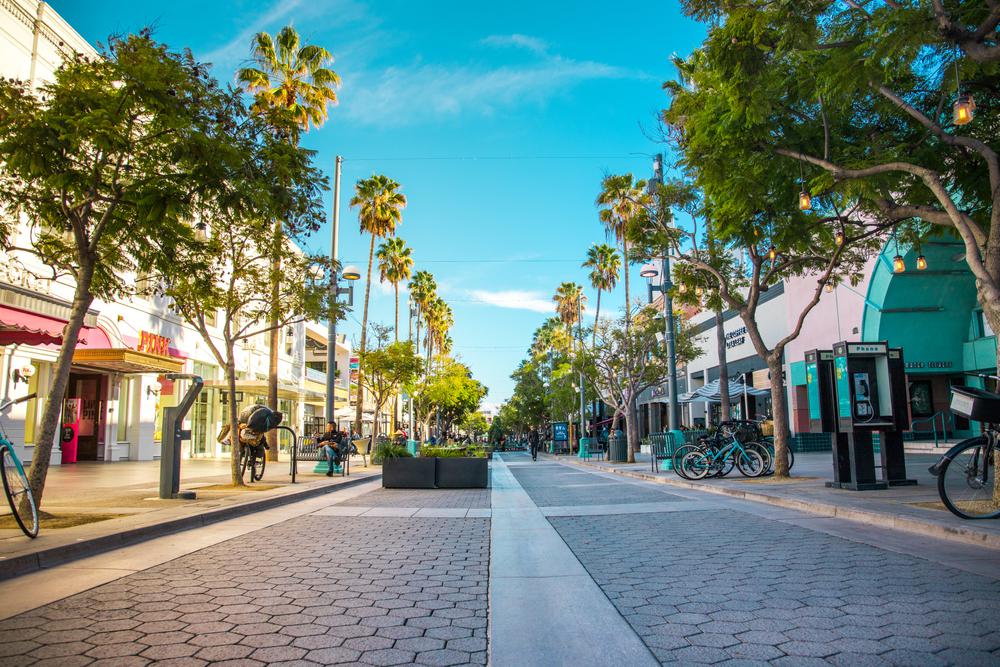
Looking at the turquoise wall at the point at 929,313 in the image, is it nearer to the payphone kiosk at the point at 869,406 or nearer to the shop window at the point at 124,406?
the payphone kiosk at the point at 869,406

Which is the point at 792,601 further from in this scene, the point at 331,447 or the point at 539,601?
the point at 331,447

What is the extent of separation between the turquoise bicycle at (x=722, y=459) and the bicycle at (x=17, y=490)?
499 inches

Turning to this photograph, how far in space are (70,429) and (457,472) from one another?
1604cm

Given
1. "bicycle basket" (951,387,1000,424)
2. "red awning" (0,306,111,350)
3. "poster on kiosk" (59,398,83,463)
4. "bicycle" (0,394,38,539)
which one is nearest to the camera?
"bicycle" (0,394,38,539)

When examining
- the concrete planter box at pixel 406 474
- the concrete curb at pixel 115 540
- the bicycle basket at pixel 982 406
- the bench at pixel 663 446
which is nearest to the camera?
the concrete curb at pixel 115 540

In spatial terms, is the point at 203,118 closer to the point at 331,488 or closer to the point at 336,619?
the point at 336,619

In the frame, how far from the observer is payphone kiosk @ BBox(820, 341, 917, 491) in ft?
38.1

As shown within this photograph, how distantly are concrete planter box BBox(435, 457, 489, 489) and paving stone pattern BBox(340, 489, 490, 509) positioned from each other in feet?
1.21

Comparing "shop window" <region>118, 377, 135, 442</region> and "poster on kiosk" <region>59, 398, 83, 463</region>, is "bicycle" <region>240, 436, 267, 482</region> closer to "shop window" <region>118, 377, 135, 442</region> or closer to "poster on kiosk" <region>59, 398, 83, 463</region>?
"poster on kiosk" <region>59, 398, 83, 463</region>

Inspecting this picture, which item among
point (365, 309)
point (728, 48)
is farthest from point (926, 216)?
point (365, 309)

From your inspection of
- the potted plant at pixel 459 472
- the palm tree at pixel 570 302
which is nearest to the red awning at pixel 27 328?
the potted plant at pixel 459 472

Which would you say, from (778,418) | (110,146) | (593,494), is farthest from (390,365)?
(110,146)

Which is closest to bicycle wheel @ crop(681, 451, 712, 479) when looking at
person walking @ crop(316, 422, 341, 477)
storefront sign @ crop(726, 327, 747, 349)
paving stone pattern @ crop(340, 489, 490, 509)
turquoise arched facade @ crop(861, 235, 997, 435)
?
paving stone pattern @ crop(340, 489, 490, 509)

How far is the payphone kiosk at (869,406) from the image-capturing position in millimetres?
11625
